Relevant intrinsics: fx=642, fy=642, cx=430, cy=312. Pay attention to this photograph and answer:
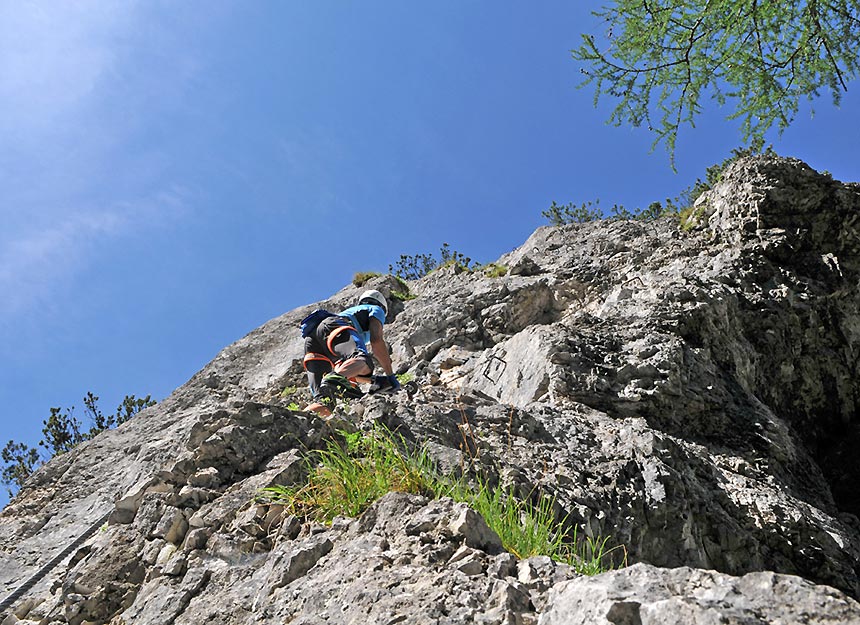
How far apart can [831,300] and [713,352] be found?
241 centimetres

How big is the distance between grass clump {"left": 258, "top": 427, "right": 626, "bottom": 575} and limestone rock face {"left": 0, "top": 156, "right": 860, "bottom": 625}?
15cm

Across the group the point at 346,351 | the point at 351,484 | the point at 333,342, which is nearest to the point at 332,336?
the point at 333,342

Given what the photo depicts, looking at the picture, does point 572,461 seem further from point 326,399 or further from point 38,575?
point 38,575

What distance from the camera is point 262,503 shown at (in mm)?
3908

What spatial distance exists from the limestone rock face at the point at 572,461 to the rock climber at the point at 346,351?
4.05ft

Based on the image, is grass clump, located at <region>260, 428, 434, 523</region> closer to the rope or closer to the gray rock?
the gray rock

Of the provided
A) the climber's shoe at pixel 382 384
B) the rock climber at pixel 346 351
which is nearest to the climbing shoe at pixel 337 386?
the rock climber at pixel 346 351

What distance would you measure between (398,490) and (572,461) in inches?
76.9

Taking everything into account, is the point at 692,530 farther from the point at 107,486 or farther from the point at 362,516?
the point at 107,486

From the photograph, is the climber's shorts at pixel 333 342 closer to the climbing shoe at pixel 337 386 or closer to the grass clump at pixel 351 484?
the climbing shoe at pixel 337 386

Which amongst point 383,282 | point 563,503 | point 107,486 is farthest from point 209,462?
point 383,282

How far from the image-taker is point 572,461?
5086mm

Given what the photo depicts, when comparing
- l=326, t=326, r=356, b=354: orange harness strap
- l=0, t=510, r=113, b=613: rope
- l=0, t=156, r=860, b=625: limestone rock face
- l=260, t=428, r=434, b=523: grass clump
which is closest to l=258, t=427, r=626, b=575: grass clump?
A: l=260, t=428, r=434, b=523: grass clump

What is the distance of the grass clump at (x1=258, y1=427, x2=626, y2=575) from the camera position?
3299mm
